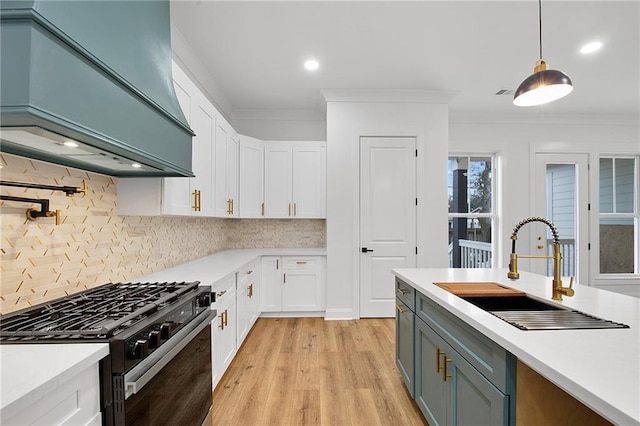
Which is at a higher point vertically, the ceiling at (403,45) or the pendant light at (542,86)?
the ceiling at (403,45)

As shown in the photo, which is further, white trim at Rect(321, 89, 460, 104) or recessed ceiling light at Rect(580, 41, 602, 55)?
white trim at Rect(321, 89, 460, 104)

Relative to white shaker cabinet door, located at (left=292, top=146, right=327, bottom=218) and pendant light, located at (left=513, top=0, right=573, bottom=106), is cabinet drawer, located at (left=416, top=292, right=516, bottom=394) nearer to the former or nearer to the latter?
pendant light, located at (left=513, top=0, right=573, bottom=106)

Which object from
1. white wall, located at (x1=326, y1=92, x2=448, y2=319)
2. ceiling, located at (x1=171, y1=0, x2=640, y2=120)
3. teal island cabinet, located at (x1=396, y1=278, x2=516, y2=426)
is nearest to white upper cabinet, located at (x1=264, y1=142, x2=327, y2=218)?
white wall, located at (x1=326, y1=92, x2=448, y2=319)

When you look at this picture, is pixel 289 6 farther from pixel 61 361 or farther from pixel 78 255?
pixel 61 361

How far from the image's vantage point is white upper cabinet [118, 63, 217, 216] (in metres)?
1.87

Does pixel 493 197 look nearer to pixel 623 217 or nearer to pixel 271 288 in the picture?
pixel 623 217

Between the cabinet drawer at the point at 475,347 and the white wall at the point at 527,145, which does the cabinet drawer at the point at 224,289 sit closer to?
the cabinet drawer at the point at 475,347

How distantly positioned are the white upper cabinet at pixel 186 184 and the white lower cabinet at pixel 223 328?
2.07 ft

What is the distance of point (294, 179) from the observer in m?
4.06

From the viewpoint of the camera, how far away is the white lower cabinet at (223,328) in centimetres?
210

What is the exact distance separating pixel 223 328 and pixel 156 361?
120 cm

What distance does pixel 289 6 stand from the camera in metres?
2.28

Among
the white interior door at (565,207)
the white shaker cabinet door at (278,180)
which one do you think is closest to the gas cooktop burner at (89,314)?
the white shaker cabinet door at (278,180)

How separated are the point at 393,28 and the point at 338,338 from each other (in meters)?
3.07
